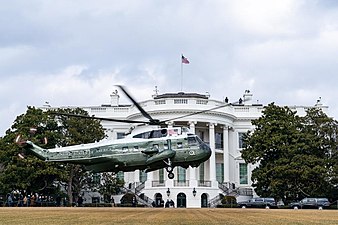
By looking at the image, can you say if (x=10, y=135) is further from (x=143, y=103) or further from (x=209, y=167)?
(x=209, y=167)

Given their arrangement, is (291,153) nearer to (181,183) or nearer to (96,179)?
(181,183)

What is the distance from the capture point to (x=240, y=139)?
3297 inches

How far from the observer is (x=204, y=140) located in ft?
262

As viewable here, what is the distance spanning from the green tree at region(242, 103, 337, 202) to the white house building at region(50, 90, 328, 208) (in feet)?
23.7

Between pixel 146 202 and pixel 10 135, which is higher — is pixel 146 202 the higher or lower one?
the lower one

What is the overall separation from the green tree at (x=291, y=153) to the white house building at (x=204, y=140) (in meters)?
7.23

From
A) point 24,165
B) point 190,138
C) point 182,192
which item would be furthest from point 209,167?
point 190,138

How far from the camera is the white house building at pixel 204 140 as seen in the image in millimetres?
73812

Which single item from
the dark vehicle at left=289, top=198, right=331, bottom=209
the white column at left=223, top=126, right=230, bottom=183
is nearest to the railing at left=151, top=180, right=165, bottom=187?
the white column at left=223, top=126, right=230, bottom=183

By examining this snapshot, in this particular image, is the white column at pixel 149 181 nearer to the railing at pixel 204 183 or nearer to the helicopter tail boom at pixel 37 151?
the railing at pixel 204 183

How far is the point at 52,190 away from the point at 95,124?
26.6 ft

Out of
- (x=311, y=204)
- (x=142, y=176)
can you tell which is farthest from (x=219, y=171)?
(x=311, y=204)

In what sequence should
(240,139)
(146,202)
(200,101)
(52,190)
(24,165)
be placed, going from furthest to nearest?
1. (240,139)
2. (200,101)
3. (146,202)
4. (52,190)
5. (24,165)

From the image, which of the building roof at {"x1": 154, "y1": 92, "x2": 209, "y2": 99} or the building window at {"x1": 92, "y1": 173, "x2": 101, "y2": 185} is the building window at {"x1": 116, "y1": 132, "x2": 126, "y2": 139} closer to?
the building roof at {"x1": 154, "y1": 92, "x2": 209, "y2": 99}
